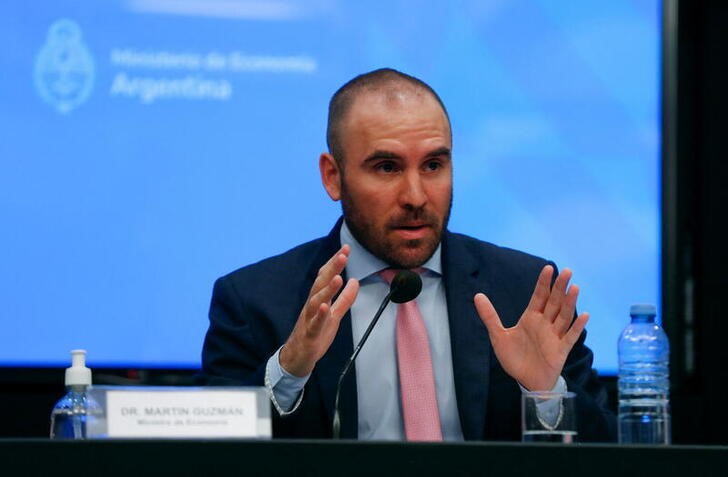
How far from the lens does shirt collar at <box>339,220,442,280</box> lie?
3.06 m

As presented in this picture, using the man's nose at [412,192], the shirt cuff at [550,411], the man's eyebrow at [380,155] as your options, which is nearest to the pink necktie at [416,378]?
the man's nose at [412,192]

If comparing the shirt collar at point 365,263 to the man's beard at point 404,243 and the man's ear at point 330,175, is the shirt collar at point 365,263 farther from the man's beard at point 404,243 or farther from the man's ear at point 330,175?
the man's ear at point 330,175

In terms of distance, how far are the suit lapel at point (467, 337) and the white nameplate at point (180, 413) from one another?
1036 mm

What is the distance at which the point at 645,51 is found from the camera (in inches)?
158

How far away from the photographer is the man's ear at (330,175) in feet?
10.7

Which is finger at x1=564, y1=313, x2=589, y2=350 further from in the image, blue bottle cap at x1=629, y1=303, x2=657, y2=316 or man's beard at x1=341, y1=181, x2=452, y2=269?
man's beard at x1=341, y1=181, x2=452, y2=269

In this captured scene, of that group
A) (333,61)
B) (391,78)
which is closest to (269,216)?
(333,61)

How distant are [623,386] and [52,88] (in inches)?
70.4

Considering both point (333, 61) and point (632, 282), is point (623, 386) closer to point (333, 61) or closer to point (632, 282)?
point (632, 282)

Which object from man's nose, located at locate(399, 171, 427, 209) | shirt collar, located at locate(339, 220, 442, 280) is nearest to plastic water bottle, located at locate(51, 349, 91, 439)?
shirt collar, located at locate(339, 220, 442, 280)

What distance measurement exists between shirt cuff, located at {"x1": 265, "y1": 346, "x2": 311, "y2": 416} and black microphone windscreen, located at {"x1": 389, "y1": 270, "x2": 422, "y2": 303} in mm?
266

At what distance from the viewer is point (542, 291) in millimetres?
2674

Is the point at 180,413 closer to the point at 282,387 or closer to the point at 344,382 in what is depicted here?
the point at 282,387

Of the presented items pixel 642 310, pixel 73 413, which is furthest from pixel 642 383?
pixel 73 413
